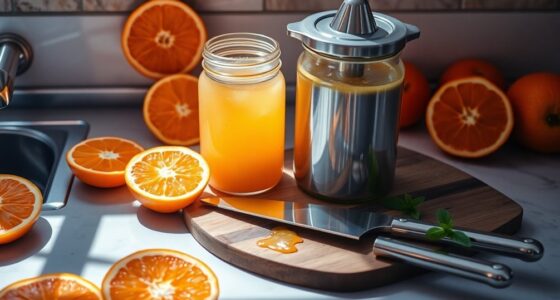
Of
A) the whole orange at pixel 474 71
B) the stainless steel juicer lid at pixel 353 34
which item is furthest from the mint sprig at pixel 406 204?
the whole orange at pixel 474 71

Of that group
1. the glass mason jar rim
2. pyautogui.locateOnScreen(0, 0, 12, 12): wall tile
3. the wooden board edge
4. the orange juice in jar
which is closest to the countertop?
the wooden board edge

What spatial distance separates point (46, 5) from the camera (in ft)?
4.44

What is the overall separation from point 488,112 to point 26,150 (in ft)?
2.66

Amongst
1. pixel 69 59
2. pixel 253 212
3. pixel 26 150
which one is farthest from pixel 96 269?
pixel 69 59

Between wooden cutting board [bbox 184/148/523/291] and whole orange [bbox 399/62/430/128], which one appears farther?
whole orange [bbox 399/62/430/128]

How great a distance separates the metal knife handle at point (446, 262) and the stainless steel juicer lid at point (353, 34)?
0.83 ft

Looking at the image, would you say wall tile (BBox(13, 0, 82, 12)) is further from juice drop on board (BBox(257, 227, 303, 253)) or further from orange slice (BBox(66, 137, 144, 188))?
juice drop on board (BBox(257, 227, 303, 253))

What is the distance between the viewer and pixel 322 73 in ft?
3.52

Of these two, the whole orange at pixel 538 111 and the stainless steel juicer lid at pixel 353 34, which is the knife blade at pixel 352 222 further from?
the whole orange at pixel 538 111

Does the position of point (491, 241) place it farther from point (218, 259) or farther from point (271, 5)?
point (271, 5)

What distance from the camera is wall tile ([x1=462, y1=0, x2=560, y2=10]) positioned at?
4.57ft

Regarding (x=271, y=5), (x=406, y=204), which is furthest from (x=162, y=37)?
(x=406, y=204)

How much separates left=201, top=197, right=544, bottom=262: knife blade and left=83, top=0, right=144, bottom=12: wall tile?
1.47ft

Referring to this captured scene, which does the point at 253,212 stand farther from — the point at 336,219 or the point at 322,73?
the point at 322,73
